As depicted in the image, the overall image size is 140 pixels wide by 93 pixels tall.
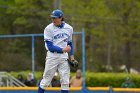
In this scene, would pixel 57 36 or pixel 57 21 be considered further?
pixel 57 36

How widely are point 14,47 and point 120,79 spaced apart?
22359 mm

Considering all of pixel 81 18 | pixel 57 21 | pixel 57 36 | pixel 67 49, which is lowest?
pixel 81 18

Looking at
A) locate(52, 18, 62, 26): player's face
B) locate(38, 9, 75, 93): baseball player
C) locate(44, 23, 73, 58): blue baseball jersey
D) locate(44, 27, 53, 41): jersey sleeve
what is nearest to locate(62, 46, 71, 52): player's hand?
locate(38, 9, 75, 93): baseball player

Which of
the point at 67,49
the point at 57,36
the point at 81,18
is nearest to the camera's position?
the point at 67,49

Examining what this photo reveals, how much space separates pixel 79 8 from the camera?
46.8 m

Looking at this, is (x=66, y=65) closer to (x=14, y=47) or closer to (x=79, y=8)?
(x=79, y=8)

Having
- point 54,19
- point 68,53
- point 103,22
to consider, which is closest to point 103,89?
point 68,53

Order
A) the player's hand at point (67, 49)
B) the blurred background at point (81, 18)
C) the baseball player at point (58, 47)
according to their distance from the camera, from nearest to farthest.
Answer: the player's hand at point (67, 49) → the baseball player at point (58, 47) → the blurred background at point (81, 18)

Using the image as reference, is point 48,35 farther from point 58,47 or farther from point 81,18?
point 81,18

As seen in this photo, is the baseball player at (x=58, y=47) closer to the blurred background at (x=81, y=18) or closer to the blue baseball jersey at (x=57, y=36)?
the blue baseball jersey at (x=57, y=36)

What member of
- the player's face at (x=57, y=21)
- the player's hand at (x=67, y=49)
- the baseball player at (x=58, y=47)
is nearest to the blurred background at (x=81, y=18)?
the baseball player at (x=58, y=47)

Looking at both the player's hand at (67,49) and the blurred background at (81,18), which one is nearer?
the player's hand at (67,49)

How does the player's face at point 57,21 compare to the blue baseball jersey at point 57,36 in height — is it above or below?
above

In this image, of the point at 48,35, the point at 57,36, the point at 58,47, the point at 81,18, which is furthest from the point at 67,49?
the point at 81,18
